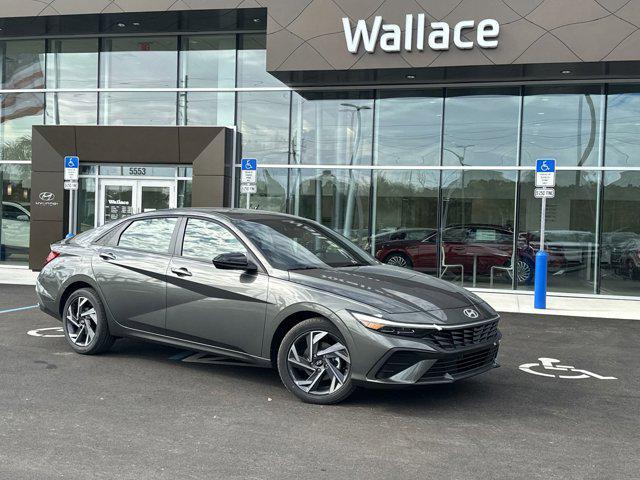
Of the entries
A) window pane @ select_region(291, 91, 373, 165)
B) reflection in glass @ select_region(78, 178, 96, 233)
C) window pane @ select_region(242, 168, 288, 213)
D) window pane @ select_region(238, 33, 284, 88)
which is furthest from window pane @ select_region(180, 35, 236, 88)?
reflection in glass @ select_region(78, 178, 96, 233)

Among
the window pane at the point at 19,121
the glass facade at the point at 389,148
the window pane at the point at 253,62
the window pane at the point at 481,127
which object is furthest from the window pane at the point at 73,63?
the window pane at the point at 481,127

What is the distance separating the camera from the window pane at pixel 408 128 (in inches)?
620

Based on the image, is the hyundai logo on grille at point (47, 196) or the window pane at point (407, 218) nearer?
the window pane at point (407, 218)

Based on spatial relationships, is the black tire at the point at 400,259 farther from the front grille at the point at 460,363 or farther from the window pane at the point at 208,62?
the front grille at the point at 460,363

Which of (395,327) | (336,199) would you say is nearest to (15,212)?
(336,199)

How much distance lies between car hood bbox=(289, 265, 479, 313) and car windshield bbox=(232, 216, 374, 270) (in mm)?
211

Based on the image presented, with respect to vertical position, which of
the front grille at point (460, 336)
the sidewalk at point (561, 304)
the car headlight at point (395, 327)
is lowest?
the sidewalk at point (561, 304)

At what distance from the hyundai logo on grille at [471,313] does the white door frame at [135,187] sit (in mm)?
12326

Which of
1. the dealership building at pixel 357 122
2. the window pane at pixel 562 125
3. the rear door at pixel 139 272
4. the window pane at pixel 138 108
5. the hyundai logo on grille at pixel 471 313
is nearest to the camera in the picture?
the hyundai logo on grille at pixel 471 313

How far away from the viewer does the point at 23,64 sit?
1850cm

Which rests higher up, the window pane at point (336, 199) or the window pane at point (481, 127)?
the window pane at point (481, 127)

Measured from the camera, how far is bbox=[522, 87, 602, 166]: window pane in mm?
14953

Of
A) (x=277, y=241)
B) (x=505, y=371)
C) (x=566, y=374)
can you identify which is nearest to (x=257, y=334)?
(x=277, y=241)

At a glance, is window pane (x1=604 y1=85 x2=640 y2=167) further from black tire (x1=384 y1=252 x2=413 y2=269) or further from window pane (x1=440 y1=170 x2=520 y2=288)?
black tire (x1=384 y1=252 x2=413 y2=269)
